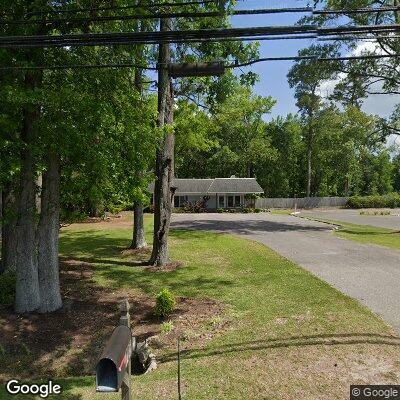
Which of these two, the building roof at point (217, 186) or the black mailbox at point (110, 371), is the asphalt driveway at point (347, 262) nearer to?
the black mailbox at point (110, 371)

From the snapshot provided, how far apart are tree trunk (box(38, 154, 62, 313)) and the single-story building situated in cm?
4181

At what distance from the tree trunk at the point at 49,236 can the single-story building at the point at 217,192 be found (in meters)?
41.8

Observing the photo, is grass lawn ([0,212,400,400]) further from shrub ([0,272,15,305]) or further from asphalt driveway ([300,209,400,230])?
asphalt driveway ([300,209,400,230])

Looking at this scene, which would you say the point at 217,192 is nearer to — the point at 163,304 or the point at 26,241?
the point at 163,304

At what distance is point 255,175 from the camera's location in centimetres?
6788

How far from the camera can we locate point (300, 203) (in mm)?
59125

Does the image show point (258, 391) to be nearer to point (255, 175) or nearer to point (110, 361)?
point (110, 361)

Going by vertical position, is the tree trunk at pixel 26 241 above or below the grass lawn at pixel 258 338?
above

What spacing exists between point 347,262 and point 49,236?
10905 millimetres

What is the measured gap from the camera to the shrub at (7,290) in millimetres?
10383

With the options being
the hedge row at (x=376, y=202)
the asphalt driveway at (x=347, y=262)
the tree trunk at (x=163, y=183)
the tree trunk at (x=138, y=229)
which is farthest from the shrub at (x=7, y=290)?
the hedge row at (x=376, y=202)

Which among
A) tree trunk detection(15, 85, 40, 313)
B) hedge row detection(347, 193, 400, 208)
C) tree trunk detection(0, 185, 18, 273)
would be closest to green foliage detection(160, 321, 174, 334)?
tree trunk detection(15, 85, 40, 313)

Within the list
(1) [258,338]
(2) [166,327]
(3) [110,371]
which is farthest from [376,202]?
(3) [110,371]

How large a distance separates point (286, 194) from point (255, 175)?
5.87 m
